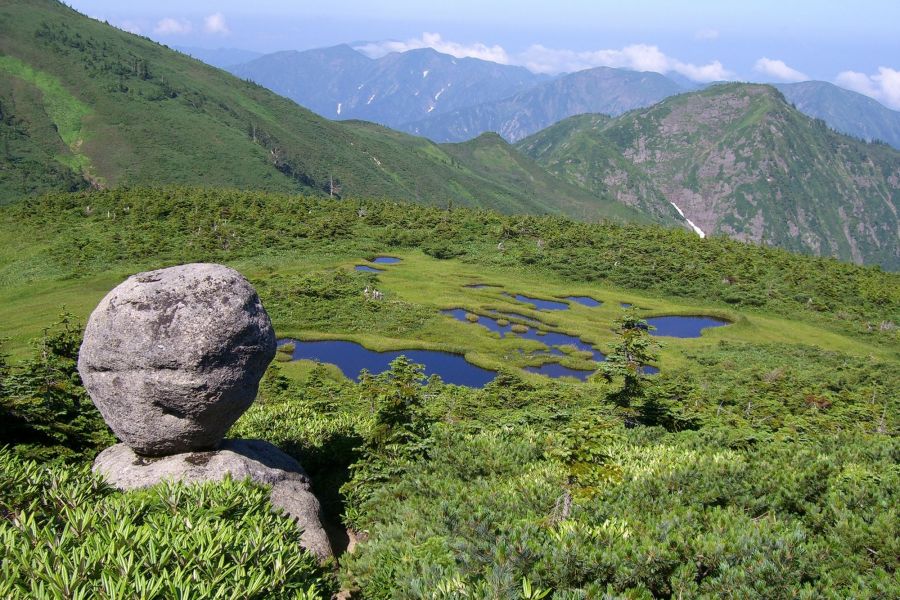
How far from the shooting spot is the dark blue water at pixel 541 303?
97.3 m

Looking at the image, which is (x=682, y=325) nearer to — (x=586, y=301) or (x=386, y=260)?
(x=586, y=301)


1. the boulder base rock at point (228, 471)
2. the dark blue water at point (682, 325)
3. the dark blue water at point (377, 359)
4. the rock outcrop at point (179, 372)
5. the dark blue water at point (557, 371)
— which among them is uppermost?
the rock outcrop at point (179, 372)

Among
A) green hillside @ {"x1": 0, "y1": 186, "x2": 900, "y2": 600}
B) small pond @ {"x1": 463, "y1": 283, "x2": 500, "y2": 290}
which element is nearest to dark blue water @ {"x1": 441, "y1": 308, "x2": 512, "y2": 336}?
green hillside @ {"x1": 0, "y1": 186, "x2": 900, "y2": 600}

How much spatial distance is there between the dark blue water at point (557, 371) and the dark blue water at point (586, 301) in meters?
33.6

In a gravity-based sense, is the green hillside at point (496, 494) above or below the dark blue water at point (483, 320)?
above

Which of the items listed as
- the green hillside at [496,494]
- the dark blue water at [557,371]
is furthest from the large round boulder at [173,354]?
the dark blue water at [557,371]

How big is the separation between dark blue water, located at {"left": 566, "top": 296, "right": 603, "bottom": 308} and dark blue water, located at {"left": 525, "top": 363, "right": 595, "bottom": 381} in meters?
33.6

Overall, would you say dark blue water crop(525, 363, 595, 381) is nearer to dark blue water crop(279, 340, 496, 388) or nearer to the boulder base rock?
dark blue water crop(279, 340, 496, 388)

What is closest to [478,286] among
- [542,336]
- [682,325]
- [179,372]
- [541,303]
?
[541,303]

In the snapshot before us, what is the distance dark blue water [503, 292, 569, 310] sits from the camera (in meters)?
97.3

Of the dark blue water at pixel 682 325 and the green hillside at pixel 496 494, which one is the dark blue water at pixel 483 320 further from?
the dark blue water at pixel 682 325

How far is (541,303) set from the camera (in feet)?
326

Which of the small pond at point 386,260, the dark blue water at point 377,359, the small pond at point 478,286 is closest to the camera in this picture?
the dark blue water at point 377,359

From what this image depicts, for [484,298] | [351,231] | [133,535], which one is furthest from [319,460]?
[351,231]
